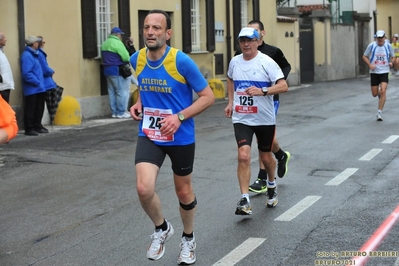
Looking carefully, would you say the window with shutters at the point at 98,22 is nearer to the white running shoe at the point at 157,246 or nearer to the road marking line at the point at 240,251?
the road marking line at the point at 240,251

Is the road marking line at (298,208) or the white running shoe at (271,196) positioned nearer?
the road marking line at (298,208)

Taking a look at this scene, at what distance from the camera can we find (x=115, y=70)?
60.2 feet

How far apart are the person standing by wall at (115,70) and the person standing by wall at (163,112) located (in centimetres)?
1235

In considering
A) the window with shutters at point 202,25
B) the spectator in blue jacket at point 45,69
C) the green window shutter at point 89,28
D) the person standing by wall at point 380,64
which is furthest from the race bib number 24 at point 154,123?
the window with shutters at point 202,25

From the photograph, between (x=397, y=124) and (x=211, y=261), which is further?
(x=397, y=124)

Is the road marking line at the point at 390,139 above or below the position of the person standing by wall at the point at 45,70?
below

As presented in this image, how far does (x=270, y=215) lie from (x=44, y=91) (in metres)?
8.76

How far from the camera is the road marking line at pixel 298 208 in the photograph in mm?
7672

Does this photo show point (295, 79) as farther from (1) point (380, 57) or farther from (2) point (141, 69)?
(2) point (141, 69)

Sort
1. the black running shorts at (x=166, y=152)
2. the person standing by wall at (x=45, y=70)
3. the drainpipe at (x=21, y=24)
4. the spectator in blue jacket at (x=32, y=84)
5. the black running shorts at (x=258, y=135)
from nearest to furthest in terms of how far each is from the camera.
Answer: the black running shorts at (x=166, y=152) → the black running shorts at (x=258, y=135) → the spectator in blue jacket at (x=32, y=84) → the person standing by wall at (x=45, y=70) → the drainpipe at (x=21, y=24)

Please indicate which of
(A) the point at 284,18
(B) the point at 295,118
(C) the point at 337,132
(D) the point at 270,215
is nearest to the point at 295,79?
(A) the point at 284,18

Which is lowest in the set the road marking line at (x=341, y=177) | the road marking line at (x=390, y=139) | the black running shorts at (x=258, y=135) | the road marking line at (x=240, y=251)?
the road marking line at (x=240, y=251)

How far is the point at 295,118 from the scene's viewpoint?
57.7 feet

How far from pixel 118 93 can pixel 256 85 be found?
34.8 ft
